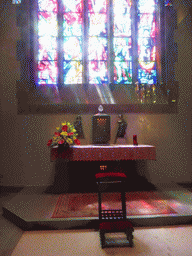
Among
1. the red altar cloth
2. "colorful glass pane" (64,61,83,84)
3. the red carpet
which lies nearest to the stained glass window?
"colorful glass pane" (64,61,83,84)

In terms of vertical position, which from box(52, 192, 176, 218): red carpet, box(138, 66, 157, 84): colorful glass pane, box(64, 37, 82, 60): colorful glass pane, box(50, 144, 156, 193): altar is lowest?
box(52, 192, 176, 218): red carpet

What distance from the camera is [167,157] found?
5.16m

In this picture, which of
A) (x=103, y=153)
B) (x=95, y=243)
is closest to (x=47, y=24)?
(x=103, y=153)

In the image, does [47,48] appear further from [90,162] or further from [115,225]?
[115,225]

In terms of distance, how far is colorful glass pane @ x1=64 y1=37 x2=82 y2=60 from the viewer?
5297 mm

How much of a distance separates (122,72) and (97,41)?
1.07 meters

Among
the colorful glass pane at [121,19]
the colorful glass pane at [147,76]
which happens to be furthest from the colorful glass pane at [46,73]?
the colorful glass pane at [147,76]

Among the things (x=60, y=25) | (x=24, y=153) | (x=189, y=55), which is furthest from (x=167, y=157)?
(x=60, y=25)

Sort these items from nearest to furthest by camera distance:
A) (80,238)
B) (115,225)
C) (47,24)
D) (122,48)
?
(115,225)
(80,238)
(47,24)
(122,48)

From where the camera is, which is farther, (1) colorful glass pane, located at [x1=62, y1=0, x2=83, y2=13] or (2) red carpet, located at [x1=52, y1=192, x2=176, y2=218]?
(1) colorful glass pane, located at [x1=62, y1=0, x2=83, y2=13]

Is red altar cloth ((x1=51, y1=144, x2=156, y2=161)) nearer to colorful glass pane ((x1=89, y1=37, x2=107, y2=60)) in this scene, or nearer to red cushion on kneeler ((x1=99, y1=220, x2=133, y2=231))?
red cushion on kneeler ((x1=99, y1=220, x2=133, y2=231))

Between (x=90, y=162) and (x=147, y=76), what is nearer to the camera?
(x=90, y=162)

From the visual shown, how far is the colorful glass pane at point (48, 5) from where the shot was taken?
208 inches

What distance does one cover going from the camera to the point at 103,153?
4.07 m
